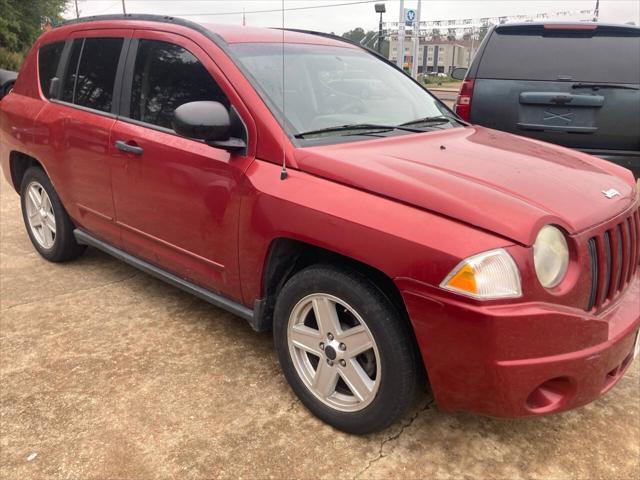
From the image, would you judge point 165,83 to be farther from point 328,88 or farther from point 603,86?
point 603,86

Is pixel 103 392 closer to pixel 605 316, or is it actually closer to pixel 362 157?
pixel 362 157

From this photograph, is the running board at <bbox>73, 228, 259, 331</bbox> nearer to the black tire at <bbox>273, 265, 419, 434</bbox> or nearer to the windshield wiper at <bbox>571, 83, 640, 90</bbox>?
the black tire at <bbox>273, 265, 419, 434</bbox>

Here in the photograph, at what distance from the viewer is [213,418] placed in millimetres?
2568

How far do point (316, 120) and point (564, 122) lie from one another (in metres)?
2.92

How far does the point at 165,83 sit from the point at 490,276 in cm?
213

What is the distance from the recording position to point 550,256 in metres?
2.01

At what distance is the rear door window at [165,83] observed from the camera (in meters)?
2.90

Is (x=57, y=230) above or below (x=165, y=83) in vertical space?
below

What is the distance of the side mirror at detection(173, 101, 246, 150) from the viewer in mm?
2512

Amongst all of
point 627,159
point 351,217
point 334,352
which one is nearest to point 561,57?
point 627,159

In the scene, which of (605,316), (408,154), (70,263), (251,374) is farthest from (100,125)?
(605,316)

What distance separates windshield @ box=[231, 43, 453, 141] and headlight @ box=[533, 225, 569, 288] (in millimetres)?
1136

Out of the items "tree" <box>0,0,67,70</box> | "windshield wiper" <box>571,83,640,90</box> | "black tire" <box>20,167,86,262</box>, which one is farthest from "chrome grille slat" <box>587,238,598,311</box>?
"tree" <box>0,0,67,70</box>

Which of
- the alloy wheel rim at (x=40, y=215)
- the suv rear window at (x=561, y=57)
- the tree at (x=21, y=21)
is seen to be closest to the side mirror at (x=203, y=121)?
the alloy wheel rim at (x=40, y=215)
